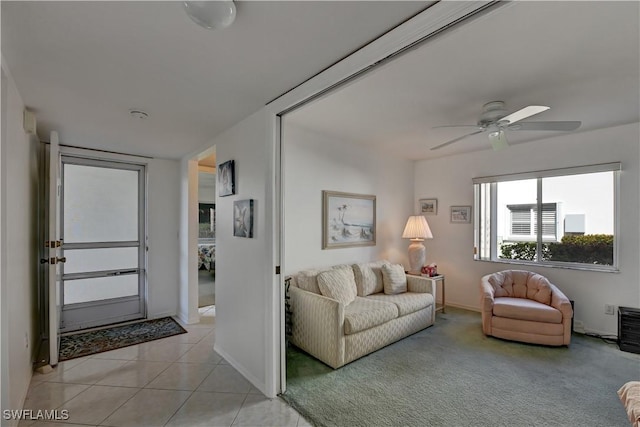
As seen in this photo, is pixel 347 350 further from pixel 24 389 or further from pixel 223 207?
pixel 24 389

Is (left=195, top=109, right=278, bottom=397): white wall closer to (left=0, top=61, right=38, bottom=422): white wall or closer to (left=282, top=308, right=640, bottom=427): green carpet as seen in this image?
(left=282, top=308, right=640, bottom=427): green carpet

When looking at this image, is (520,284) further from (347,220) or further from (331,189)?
(331,189)

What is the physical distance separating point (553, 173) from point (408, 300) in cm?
258

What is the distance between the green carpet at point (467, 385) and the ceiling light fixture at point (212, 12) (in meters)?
2.37

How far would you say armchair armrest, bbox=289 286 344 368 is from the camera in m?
2.67

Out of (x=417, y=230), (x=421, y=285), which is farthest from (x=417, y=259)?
(x=421, y=285)

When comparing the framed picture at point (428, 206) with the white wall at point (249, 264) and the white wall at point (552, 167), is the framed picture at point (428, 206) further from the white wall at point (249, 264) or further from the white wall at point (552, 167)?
the white wall at point (249, 264)

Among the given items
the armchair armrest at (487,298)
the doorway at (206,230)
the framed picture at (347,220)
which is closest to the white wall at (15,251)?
the framed picture at (347,220)

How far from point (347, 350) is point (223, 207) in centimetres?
184

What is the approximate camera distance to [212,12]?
1239 mm

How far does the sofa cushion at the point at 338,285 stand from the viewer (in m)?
3.16

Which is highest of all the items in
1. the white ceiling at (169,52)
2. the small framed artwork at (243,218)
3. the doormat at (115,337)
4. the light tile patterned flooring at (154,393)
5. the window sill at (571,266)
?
the white ceiling at (169,52)

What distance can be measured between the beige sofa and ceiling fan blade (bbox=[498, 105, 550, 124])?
2099 mm

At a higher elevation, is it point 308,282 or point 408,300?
point 308,282
